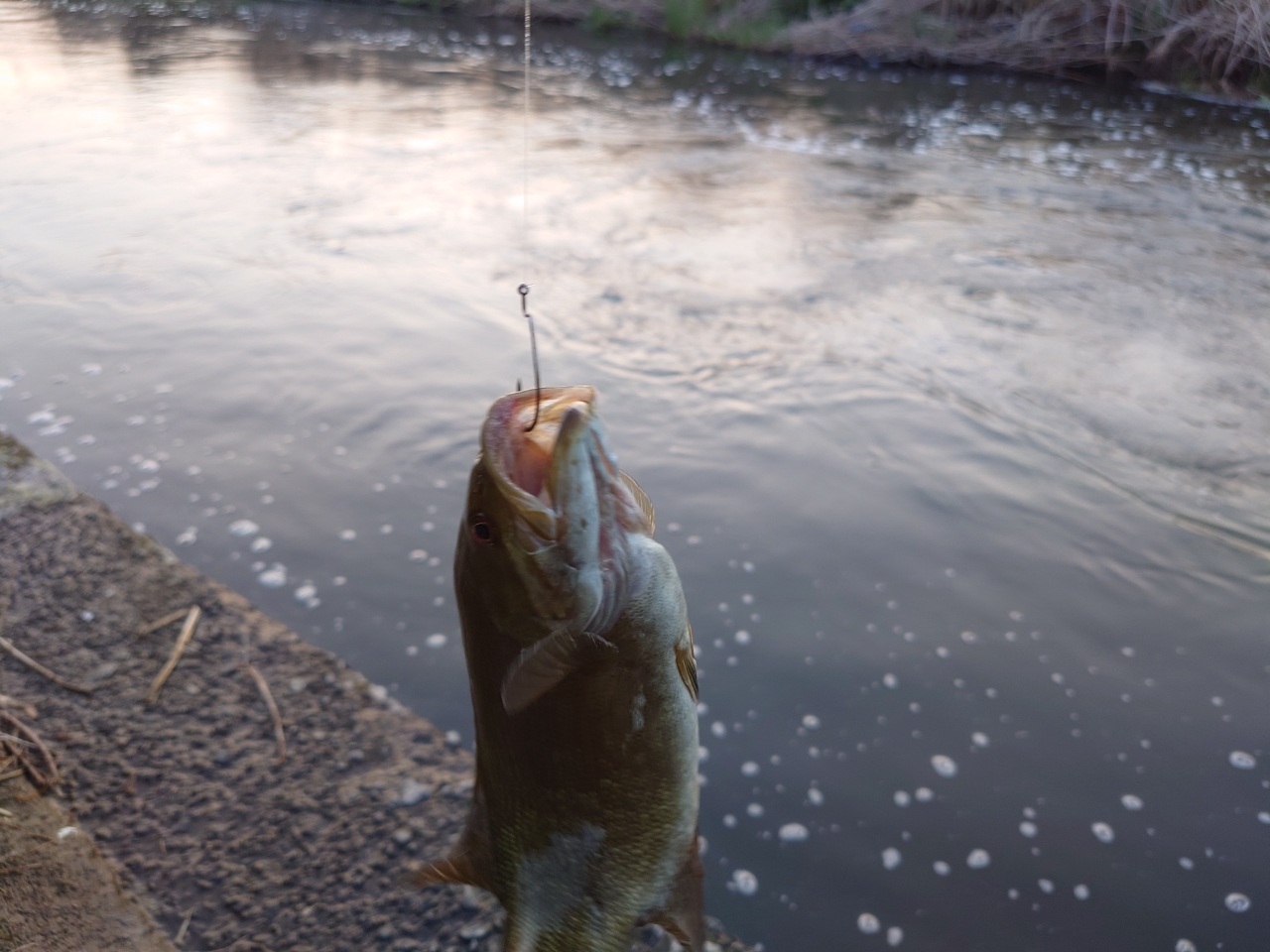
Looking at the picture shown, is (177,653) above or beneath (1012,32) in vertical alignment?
beneath

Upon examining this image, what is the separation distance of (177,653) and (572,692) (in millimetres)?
2152

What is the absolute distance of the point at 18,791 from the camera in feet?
8.30

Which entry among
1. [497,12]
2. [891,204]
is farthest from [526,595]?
[497,12]

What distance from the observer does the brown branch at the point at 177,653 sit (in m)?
2.95

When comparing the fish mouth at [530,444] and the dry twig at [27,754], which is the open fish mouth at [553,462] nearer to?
the fish mouth at [530,444]

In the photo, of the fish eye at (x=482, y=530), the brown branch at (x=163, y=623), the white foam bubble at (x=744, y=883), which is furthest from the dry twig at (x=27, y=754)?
the fish eye at (x=482, y=530)

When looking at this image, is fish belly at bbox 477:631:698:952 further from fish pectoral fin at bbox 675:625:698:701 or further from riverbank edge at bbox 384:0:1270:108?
riverbank edge at bbox 384:0:1270:108

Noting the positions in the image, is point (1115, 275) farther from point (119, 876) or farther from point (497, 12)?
point (497, 12)

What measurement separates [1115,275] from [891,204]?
206cm

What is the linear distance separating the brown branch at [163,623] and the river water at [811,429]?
0.46m

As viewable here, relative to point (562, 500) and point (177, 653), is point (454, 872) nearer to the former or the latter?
point (562, 500)

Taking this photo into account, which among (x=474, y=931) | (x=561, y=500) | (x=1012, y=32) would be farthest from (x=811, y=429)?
(x=1012, y=32)

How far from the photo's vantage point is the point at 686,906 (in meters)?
1.67

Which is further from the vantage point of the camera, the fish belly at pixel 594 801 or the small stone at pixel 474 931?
the small stone at pixel 474 931
